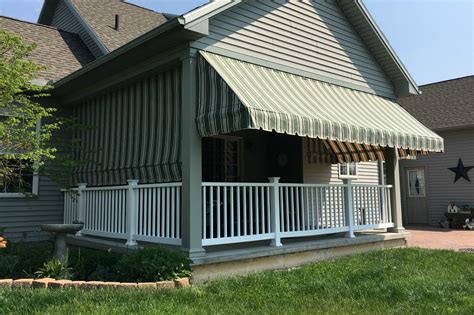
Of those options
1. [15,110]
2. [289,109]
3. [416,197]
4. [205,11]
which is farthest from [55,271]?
[416,197]

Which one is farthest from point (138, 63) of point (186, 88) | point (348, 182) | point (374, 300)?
point (374, 300)

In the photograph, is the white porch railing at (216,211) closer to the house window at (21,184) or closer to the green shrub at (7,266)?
the house window at (21,184)

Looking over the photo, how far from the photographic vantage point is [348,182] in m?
9.14

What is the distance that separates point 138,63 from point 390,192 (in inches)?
269

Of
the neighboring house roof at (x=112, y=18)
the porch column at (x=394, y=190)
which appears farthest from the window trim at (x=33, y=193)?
the porch column at (x=394, y=190)

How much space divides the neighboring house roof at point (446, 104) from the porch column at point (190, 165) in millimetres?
14125

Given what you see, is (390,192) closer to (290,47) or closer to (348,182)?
(348,182)

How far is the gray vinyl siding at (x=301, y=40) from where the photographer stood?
761cm

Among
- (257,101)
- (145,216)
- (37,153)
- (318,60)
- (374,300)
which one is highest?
(318,60)

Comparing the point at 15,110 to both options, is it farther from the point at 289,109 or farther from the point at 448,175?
the point at 448,175

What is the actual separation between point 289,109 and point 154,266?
324 cm

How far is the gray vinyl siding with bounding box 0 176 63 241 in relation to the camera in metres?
9.59

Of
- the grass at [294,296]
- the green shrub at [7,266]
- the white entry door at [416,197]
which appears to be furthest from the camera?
the white entry door at [416,197]

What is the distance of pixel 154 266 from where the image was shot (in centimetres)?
590
